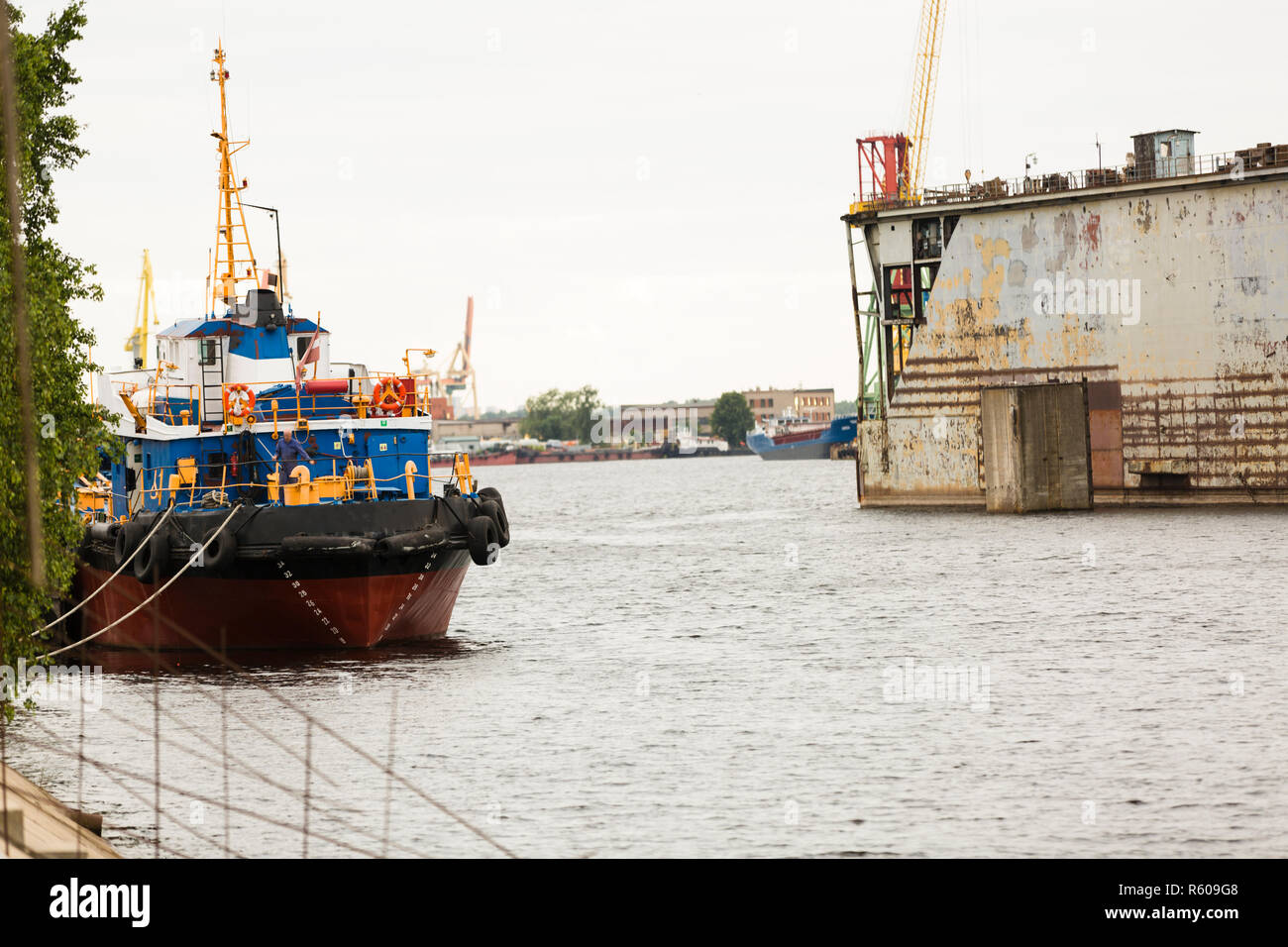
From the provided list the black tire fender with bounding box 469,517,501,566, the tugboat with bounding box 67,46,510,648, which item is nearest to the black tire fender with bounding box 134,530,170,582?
the tugboat with bounding box 67,46,510,648

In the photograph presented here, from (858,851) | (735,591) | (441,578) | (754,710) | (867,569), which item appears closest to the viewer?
(858,851)

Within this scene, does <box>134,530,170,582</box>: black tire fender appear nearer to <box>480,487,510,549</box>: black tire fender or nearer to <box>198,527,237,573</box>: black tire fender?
<box>198,527,237,573</box>: black tire fender

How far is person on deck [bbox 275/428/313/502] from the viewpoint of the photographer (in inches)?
1091

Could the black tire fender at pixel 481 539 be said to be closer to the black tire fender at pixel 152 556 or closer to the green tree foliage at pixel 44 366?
the black tire fender at pixel 152 556

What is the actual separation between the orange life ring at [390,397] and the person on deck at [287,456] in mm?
2152

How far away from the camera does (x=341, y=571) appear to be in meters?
26.8

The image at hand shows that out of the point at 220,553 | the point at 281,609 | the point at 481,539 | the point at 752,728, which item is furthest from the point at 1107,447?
the point at 220,553

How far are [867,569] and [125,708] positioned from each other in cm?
2647

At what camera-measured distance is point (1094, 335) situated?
59.0 meters

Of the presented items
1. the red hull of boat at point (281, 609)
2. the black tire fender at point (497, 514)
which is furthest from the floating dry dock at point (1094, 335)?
the red hull of boat at point (281, 609)

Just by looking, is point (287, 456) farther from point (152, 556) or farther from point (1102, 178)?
point (1102, 178)

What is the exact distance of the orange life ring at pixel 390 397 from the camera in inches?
1169
